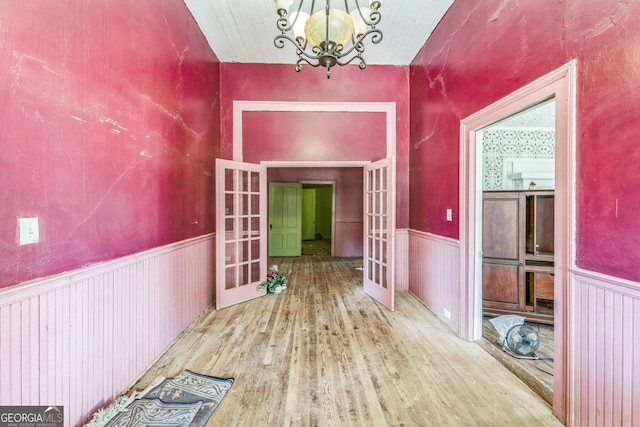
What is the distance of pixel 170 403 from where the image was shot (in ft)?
5.45

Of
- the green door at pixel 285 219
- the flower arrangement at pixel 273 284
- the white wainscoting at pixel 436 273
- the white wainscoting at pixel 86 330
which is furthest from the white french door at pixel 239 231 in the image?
the green door at pixel 285 219

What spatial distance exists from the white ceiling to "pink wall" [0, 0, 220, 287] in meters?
0.43

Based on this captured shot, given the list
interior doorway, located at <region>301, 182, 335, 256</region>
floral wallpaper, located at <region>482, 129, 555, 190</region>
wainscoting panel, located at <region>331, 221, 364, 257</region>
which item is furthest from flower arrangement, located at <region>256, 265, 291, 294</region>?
interior doorway, located at <region>301, 182, 335, 256</region>

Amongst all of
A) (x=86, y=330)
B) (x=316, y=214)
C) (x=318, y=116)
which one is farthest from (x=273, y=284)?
(x=316, y=214)

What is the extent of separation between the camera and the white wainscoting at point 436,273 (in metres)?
2.66

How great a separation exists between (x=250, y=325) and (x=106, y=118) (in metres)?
2.23

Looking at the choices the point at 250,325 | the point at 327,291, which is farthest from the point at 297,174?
the point at 250,325

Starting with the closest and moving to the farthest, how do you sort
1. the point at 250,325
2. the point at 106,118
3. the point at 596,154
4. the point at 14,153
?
the point at 14,153 → the point at 596,154 → the point at 106,118 → the point at 250,325

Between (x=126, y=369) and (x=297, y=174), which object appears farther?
(x=297, y=174)

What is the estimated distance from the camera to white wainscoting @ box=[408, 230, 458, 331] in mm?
2662

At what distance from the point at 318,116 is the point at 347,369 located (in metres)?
3.19

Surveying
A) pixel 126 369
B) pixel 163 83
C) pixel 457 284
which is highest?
pixel 163 83

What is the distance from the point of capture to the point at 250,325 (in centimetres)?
279

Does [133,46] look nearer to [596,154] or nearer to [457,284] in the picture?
[596,154]
